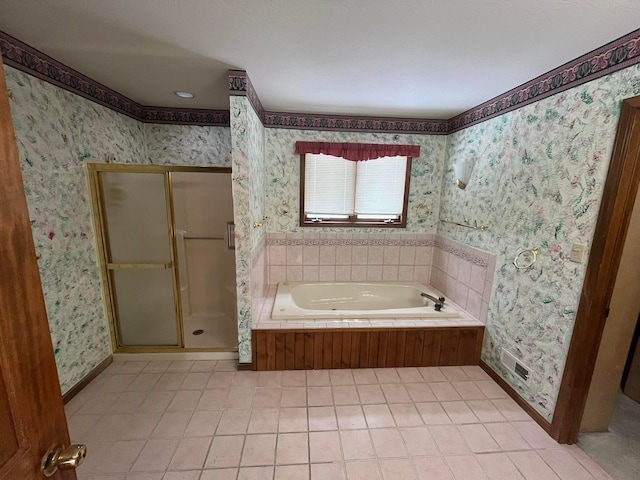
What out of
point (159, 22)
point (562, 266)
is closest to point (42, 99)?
point (159, 22)

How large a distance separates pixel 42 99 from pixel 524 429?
12.0ft

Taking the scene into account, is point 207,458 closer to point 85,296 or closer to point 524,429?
point 85,296

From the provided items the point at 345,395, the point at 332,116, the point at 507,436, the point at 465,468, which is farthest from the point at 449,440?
the point at 332,116

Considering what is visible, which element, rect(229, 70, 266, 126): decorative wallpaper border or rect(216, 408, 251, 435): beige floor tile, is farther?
rect(229, 70, 266, 126): decorative wallpaper border

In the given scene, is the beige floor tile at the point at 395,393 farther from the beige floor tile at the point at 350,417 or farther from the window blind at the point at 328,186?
the window blind at the point at 328,186

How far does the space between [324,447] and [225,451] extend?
569mm

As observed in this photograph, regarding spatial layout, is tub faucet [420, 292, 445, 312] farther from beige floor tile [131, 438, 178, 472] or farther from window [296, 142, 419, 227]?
beige floor tile [131, 438, 178, 472]

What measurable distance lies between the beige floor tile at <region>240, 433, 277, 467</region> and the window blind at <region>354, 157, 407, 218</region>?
226 cm

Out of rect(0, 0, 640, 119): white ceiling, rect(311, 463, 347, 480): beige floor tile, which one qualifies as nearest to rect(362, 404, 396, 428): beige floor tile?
rect(311, 463, 347, 480): beige floor tile

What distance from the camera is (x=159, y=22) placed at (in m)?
1.36

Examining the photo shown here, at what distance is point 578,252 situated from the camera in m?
1.62

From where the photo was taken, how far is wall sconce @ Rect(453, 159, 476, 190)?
2607 mm

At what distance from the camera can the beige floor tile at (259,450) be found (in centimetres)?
156

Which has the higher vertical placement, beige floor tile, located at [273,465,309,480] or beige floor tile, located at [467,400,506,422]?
beige floor tile, located at [467,400,506,422]
